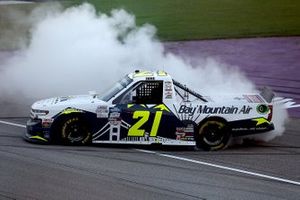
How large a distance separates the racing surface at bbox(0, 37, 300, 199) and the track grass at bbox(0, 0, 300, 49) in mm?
12753

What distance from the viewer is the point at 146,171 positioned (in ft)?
32.2

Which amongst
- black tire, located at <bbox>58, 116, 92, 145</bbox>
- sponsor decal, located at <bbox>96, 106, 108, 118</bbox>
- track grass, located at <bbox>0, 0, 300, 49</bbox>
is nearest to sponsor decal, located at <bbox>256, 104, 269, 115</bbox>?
sponsor decal, located at <bbox>96, 106, 108, 118</bbox>

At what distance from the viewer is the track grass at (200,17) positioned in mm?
25688

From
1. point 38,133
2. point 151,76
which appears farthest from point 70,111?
point 151,76

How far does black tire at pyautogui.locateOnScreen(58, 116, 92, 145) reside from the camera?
11305mm

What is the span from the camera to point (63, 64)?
17.7 meters

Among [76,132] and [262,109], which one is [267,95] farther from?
[76,132]

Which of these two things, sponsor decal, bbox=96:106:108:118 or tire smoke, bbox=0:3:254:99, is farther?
tire smoke, bbox=0:3:254:99

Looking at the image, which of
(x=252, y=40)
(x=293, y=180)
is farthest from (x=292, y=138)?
(x=252, y=40)

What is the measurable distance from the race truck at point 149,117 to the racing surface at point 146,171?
231mm

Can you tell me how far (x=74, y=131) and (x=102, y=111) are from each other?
64 cm

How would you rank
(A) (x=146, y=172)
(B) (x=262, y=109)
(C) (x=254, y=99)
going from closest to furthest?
1. (A) (x=146, y=172)
2. (B) (x=262, y=109)
3. (C) (x=254, y=99)

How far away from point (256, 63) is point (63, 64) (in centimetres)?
703

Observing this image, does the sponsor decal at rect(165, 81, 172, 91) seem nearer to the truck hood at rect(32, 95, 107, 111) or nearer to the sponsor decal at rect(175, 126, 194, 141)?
the sponsor decal at rect(175, 126, 194, 141)
